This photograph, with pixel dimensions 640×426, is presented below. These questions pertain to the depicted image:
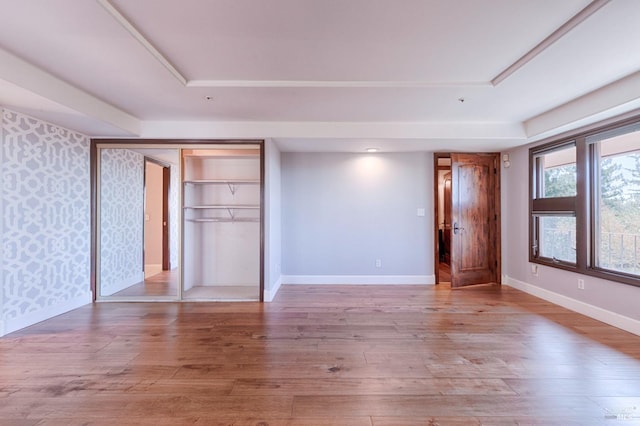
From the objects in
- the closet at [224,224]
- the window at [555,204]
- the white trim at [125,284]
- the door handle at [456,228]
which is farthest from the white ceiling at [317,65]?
the white trim at [125,284]

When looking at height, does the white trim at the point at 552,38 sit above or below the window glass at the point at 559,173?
above

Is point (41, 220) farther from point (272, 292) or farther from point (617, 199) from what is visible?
point (617, 199)

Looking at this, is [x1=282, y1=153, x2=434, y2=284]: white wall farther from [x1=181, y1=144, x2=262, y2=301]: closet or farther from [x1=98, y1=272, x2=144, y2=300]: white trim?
[x1=98, y1=272, x2=144, y2=300]: white trim

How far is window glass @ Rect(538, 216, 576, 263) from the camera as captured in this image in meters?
3.76

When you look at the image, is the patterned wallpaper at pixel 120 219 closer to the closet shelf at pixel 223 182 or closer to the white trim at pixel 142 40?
the closet shelf at pixel 223 182

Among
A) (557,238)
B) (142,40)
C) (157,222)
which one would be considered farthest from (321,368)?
(157,222)

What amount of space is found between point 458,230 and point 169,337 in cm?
427

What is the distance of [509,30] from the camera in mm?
2023

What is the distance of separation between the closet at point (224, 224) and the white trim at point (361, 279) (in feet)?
2.31

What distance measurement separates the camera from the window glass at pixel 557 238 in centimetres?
376

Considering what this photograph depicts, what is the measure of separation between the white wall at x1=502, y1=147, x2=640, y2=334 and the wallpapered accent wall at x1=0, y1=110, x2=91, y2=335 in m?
6.13

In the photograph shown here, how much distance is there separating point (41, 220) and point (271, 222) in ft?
8.34

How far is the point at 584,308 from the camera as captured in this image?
3445 millimetres

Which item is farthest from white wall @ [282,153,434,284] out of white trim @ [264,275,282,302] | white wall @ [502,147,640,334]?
white wall @ [502,147,640,334]
